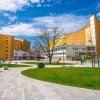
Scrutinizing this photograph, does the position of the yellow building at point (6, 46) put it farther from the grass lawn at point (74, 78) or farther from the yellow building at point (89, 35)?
the grass lawn at point (74, 78)

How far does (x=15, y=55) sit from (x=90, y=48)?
6653 centimetres

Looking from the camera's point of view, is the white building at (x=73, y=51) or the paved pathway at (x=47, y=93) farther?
the white building at (x=73, y=51)

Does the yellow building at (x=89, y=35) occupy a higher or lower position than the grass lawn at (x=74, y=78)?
higher

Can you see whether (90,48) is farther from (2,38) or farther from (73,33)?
(2,38)

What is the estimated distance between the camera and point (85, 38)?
561ft

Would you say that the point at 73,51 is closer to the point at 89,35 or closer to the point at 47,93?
the point at 89,35

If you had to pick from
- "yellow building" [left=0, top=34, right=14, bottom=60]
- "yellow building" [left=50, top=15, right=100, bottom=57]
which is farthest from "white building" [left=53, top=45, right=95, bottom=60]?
"yellow building" [left=0, top=34, right=14, bottom=60]

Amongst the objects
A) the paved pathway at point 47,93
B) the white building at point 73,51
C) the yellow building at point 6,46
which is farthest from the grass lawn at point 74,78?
the yellow building at point 6,46

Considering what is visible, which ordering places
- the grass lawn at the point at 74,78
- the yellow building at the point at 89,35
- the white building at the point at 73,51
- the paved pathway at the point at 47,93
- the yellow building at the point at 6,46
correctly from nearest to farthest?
the paved pathway at the point at 47,93 < the grass lawn at the point at 74,78 < the white building at the point at 73,51 < the yellow building at the point at 89,35 < the yellow building at the point at 6,46

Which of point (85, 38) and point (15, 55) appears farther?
point (15, 55)

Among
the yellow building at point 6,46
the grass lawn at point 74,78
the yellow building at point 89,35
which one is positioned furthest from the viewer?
the yellow building at point 6,46

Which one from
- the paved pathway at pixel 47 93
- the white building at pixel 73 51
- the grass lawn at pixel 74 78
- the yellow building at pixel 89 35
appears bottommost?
the paved pathway at pixel 47 93

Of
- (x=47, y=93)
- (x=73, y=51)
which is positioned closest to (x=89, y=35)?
(x=73, y=51)

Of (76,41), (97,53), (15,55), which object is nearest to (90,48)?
(97,53)
